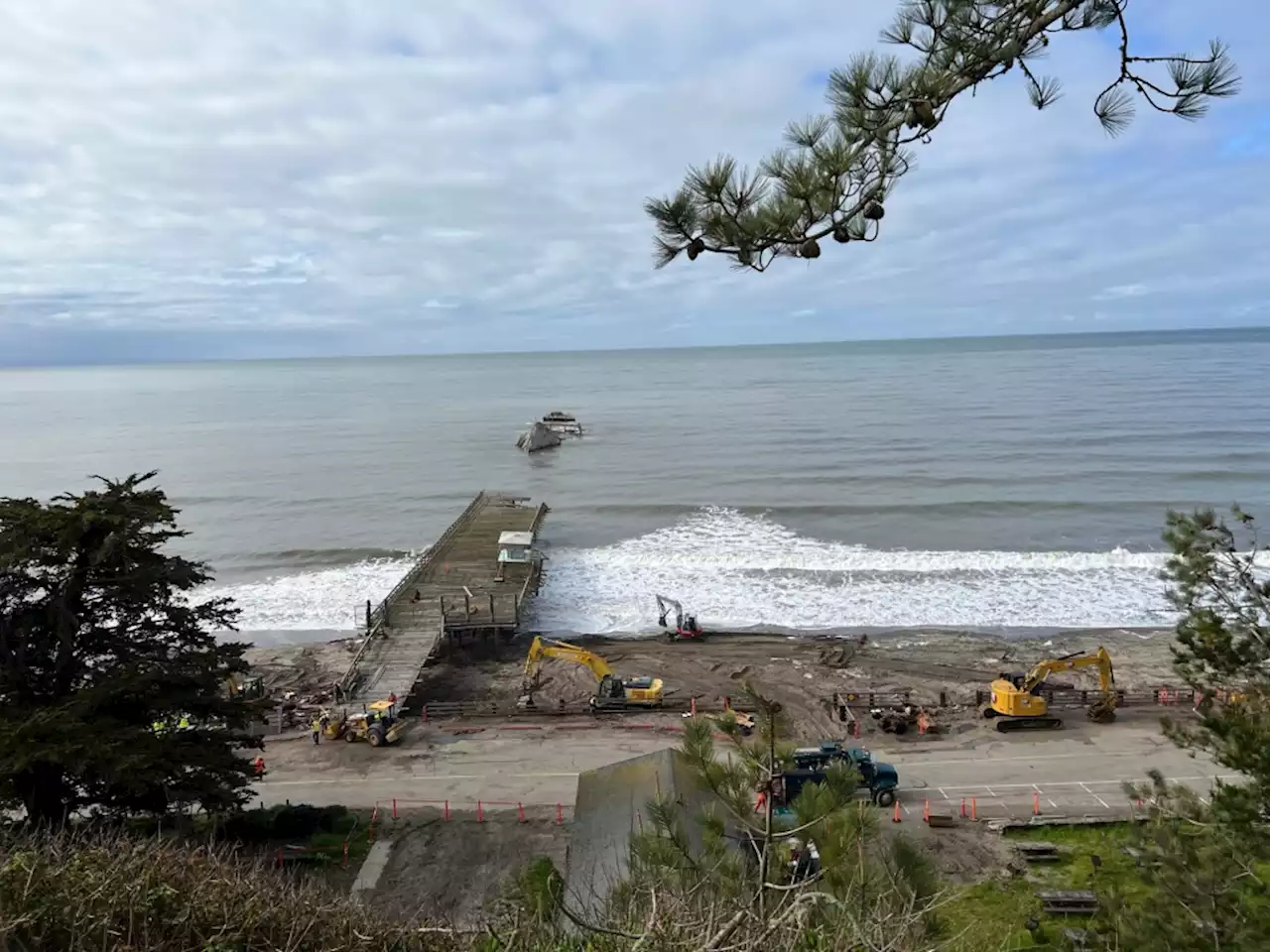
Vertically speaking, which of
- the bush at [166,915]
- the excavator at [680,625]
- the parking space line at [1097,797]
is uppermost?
the bush at [166,915]

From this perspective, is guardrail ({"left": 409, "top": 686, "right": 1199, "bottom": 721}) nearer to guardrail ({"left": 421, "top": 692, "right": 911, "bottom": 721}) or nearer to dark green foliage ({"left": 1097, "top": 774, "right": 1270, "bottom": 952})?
guardrail ({"left": 421, "top": 692, "right": 911, "bottom": 721})

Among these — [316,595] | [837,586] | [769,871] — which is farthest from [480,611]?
[769,871]

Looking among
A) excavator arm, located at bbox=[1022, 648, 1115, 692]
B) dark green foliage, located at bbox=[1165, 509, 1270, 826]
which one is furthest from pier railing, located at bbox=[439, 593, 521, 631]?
dark green foliage, located at bbox=[1165, 509, 1270, 826]

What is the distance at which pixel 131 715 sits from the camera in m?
13.5

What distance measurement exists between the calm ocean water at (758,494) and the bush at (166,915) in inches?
943

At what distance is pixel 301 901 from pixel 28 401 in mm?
207106

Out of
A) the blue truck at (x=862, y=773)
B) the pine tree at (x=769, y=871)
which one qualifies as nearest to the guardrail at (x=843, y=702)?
the blue truck at (x=862, y=773)

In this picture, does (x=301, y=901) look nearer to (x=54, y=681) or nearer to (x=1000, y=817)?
(x=54, y=681)

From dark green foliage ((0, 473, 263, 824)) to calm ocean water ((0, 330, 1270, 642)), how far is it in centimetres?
1797

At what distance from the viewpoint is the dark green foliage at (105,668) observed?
12.6m

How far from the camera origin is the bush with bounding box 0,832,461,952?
20.8 ft

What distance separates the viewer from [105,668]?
45.7ft

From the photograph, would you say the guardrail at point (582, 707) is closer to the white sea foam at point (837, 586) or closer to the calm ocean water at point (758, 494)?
the white sea foam at point (837, 586)

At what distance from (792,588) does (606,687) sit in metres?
13.3
